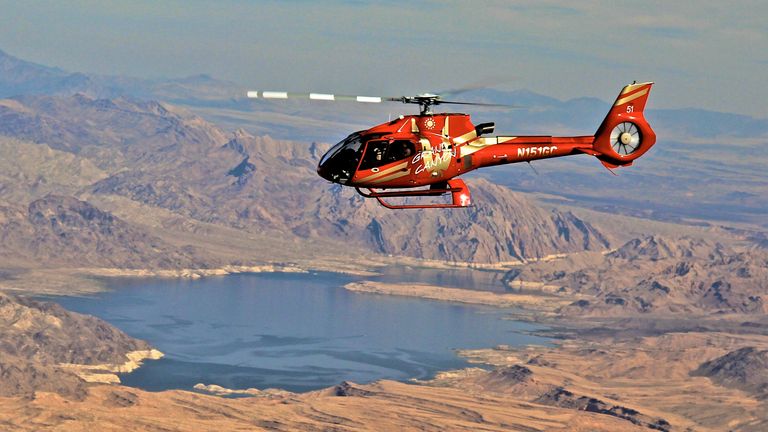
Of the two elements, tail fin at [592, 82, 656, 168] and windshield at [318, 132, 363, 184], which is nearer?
windshield at [318, 132, 363, 184]

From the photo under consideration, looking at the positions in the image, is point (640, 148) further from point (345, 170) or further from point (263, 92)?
point (263, 92)

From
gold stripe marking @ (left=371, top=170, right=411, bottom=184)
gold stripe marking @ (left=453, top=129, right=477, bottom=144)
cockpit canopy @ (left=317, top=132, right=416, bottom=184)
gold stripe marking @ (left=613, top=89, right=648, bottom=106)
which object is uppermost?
gold stripe marking @ (left=613, top=89, right=648, bottom=106)

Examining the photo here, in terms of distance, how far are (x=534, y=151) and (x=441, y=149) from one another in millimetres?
8565

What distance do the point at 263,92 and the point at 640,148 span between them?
3244cm

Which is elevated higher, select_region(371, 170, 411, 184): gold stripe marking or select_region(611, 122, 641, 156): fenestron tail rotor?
select_region(611, 122, 641, 156): fenestron tail rotor

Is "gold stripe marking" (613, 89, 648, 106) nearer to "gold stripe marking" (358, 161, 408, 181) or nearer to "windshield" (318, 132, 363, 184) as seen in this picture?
"gold stripe marking" (358, 161, 408, 181)

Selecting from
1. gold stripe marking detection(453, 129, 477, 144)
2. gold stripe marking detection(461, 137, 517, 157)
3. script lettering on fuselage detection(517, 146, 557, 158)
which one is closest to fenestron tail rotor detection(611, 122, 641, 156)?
script lettering on fuselage detection(517, 146, 557, 158)

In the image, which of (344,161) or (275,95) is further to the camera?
(344,161)

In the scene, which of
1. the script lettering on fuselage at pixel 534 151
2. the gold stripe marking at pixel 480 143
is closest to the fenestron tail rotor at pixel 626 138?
the script lettering on fuselage at pixel 534 151

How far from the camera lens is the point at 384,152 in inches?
3396

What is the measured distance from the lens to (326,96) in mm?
74375

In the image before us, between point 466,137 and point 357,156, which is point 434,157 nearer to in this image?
point 466,137

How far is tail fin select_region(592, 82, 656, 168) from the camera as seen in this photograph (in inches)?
3718


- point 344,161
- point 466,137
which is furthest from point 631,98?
point 344,161
